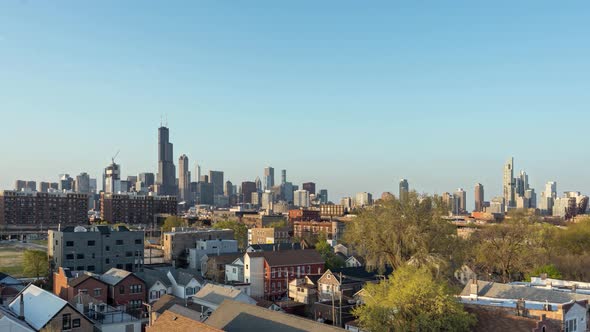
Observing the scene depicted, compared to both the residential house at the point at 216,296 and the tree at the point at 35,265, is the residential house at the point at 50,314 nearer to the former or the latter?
the residential house at the point at 216,296

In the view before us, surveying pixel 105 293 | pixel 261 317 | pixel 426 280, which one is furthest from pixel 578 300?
pixel 105 293

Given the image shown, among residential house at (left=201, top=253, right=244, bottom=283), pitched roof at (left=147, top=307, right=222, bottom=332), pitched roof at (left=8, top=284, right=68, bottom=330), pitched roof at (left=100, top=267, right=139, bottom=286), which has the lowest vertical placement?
residential house at (left=201, top=253, right=244, bottom=283)

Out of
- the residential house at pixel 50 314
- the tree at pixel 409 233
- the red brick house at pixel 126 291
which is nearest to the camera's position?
the residential house at pixel 50 314

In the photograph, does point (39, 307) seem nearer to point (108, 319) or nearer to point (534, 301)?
point (108, 319)

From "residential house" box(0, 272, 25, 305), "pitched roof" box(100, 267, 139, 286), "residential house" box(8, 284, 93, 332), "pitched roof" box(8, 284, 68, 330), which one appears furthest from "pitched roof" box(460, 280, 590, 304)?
"residential house" box(0, 272, 25, 305)

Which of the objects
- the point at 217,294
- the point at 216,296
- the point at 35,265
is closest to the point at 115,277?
the point at 217,294

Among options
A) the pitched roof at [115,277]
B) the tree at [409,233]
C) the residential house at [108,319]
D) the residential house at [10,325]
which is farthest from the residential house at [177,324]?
the pitched roof at [115,277]

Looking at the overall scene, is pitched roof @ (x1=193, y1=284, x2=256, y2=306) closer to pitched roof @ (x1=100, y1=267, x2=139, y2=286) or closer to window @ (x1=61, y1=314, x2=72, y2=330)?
pitched roof @ (x1=100, y1=267, x2=139, y2=286)
